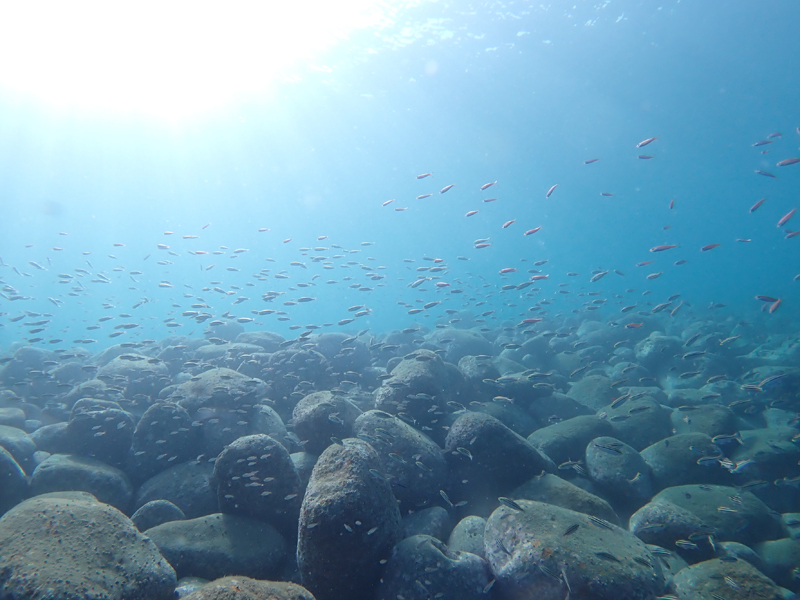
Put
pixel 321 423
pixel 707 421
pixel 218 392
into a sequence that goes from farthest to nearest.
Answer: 1. pixel 707 421
2. pixel 218 392
3. pixel 321 423

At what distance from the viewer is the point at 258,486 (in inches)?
211

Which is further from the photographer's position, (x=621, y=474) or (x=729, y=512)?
(x=621, y=474)

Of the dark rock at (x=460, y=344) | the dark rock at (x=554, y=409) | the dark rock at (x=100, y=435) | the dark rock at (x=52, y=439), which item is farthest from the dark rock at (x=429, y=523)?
Result: the dark rock at (x=460, y=344)

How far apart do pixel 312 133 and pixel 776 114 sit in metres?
54.5

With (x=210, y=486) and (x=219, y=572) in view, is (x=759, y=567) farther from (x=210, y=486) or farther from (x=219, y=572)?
(x=210, y=486)

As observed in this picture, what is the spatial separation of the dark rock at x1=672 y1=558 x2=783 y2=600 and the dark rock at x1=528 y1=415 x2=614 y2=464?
3043 millimetres

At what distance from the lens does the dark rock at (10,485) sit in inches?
233

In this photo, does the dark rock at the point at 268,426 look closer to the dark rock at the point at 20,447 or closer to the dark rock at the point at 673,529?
the dark rock at the point at 20,447

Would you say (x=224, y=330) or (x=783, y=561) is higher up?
(x=224, y=330)

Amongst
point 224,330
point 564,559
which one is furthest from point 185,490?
point 224,330

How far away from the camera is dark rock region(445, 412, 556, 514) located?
253 inches

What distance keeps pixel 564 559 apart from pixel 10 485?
8.52 metres

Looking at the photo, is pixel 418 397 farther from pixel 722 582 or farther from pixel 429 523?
pixel 722 582

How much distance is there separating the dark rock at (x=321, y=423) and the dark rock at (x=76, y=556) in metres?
2.95
